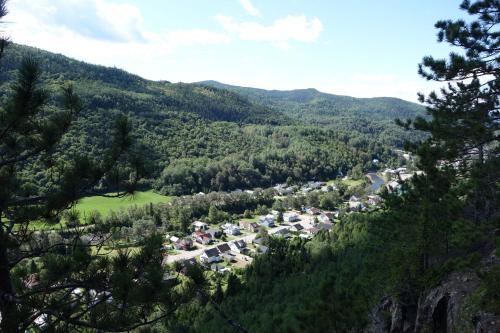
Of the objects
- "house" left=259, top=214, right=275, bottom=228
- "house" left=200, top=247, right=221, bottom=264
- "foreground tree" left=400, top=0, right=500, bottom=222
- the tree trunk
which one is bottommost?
"house" left=200, top=247, right=221, bottom=264

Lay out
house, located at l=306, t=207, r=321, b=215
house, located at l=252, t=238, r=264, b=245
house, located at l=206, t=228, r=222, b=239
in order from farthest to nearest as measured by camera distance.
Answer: house, located at l=306, t=207, r=321, b=215, house, located at l=206, t=228, r=222, b=239, house, located at l=252, t=238, r=264, b=245

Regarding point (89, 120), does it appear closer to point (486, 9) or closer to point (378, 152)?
point (486, 9)

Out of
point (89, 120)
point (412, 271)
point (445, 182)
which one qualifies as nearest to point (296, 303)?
point (412, 271)

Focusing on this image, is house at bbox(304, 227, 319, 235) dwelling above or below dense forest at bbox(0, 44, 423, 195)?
below

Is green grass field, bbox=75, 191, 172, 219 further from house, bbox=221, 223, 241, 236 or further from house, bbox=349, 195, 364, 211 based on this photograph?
house, bbox=349, 195, 364, 211

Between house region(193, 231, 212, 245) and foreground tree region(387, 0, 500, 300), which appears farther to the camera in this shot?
house region(193, 231, 212, 245)

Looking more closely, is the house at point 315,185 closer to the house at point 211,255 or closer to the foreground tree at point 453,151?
the house at point 211,255

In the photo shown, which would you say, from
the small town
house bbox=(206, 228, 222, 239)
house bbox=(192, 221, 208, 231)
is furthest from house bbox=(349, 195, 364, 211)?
house bbox=(192, 221, 208, 231)
